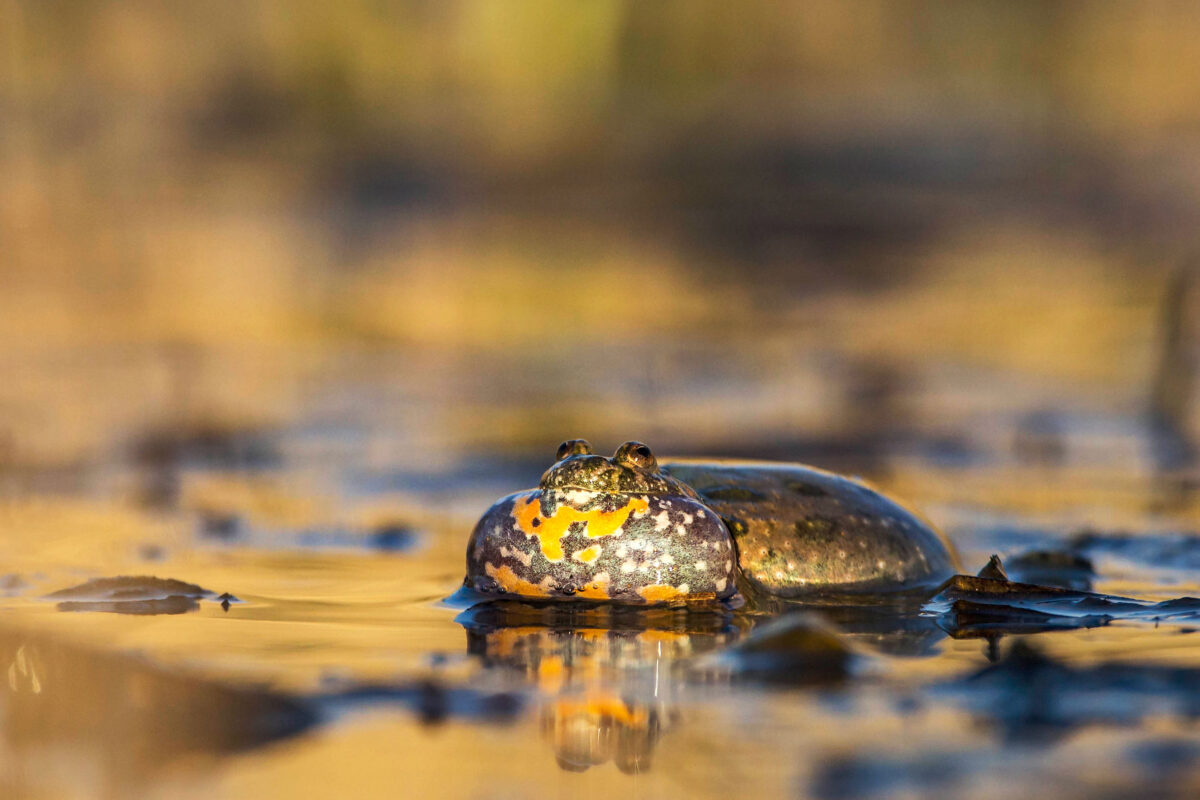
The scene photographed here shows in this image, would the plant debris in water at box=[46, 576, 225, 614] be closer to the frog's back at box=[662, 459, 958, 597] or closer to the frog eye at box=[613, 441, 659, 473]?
the frog eye at box=[613, 441, 659, 473]

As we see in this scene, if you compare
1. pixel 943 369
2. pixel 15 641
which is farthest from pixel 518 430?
pixel 15 641

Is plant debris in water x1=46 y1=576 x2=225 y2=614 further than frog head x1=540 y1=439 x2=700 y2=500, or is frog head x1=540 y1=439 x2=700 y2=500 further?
frog head x1=540 y1=439 x2=700 y2=500

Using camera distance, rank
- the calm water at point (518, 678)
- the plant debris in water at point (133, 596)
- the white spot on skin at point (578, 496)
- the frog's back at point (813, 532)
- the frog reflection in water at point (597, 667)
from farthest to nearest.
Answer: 1. the frog's back at point (813, 532)
2. the white spot on skin at point (578, 496)
3. the plant debris in water at point (133, 596)
4. the frog reflection in water at point (597, 667)
5. the calm water at point (518, 678)

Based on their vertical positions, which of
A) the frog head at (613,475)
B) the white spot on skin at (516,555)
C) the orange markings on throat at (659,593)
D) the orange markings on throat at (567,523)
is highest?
the frog head at (613,475)

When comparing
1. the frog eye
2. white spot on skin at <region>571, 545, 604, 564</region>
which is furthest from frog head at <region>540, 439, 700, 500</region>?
white spot on skin at <region>571, 545, 604, 564</region>

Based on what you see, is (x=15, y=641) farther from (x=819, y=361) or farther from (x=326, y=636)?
(x=819, y=361)

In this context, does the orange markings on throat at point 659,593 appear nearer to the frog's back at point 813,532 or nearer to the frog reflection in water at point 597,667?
the frog reflection in water at point 597,667

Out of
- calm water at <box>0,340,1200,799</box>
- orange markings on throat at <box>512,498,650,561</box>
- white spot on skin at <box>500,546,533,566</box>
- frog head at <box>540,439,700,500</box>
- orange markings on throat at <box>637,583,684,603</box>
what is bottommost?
calm water at <box>0,340,1200,799</box>

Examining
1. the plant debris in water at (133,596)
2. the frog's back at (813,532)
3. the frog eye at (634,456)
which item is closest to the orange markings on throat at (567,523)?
the frog eye at (634,456)
